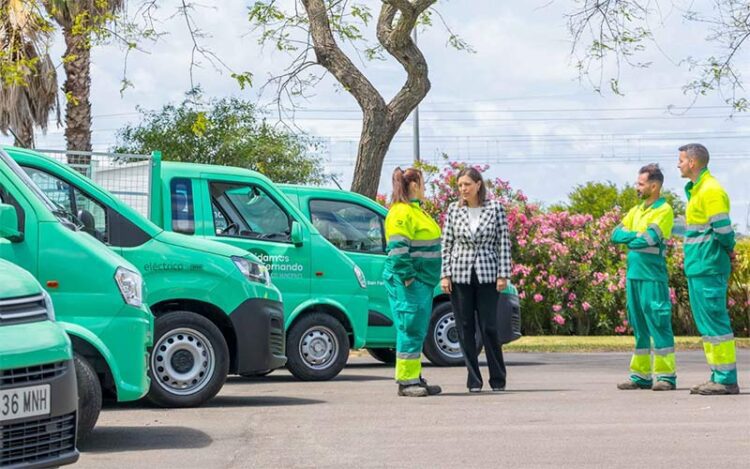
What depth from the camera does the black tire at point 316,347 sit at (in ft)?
45.1

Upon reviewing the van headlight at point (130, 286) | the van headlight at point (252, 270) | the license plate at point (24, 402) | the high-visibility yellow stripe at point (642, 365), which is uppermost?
the van headlight at point (252, 270)

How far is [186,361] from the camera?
1062 centimetres

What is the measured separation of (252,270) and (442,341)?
5135 millimetres

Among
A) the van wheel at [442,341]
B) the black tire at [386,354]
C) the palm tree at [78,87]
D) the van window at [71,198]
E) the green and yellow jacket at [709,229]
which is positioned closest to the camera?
the van window at [71,198]

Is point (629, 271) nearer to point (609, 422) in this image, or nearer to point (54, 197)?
point (609, 422)

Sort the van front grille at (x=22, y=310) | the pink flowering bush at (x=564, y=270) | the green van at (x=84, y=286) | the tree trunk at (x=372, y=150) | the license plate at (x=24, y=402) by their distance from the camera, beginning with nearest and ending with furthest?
the license plate at (x=24, y=402) → the van front grille at (x=22, y=310) → the green van at (x=84, y=286) → the tree trunk at (x=372, y=150) → the pink flowering bush at (x=564, y=270)

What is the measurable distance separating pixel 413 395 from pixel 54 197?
132 inches

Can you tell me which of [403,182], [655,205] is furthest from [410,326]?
[655,205]

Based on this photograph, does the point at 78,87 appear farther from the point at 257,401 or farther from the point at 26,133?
the point at 257,401

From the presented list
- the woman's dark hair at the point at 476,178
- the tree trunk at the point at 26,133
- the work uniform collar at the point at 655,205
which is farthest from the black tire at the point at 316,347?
the tree trunk at the point at 26,133

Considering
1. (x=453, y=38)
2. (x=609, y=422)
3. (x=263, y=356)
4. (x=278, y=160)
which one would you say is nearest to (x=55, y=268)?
(x=263, y=356)

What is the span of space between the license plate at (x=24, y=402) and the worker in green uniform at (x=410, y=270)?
572cm

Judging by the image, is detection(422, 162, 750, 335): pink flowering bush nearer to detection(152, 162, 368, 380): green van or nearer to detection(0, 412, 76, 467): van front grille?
detection(152, 162, 368, 380): green van

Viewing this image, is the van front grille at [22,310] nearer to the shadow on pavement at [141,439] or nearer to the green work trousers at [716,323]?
the shadow on pavement at [141,439]
